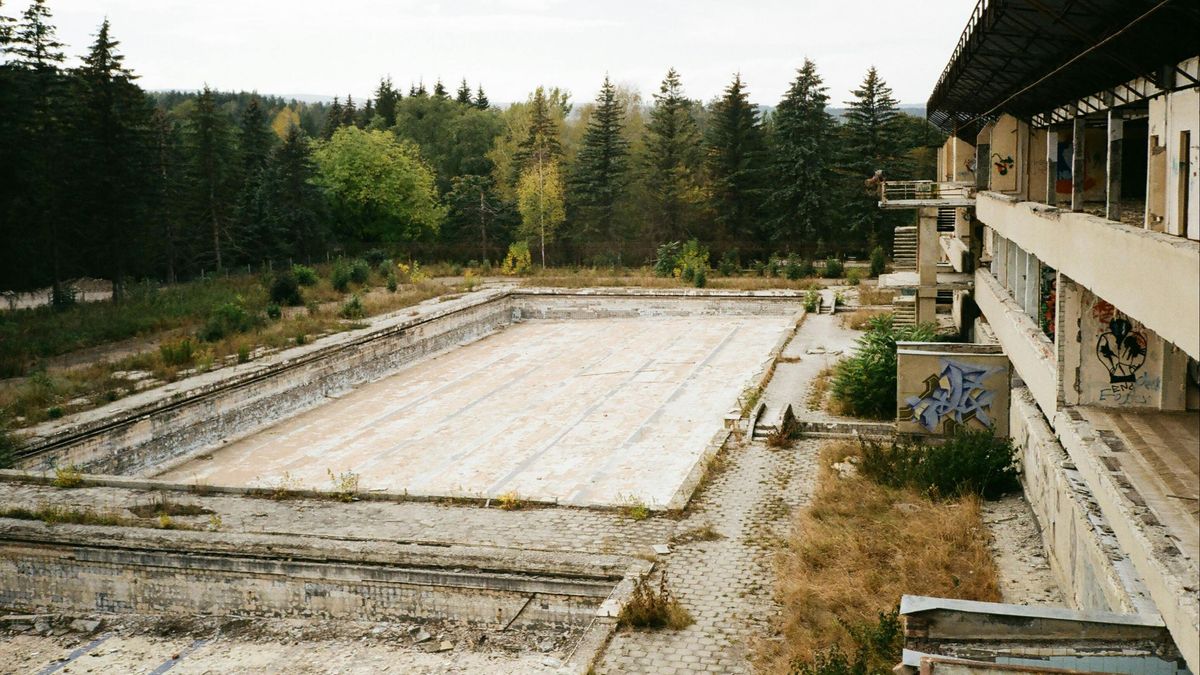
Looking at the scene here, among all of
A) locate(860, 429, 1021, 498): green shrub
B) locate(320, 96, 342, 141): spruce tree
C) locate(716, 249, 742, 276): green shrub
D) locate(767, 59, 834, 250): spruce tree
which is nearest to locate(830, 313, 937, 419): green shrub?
locate(860, 429, 1021, 498): green shrub

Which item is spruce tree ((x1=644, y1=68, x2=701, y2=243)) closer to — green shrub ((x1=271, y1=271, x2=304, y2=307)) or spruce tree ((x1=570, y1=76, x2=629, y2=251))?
spruce tree ((x1=570, y1=76, x2=629, y2=251))

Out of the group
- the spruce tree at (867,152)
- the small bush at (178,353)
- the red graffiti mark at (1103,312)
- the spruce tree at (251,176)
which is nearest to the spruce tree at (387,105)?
the spruce tree at (251,176)

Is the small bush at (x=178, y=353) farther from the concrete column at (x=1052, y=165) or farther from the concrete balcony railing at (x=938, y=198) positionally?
the concrete column at (x=1052, y=165)

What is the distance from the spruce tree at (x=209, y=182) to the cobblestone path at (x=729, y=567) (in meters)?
33.6

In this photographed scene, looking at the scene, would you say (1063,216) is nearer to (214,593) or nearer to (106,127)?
(214,593)

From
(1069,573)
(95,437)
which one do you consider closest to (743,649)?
(1069,573)

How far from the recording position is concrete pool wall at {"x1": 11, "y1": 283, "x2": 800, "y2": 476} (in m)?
17.7

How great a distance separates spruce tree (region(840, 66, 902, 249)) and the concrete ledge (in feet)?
130

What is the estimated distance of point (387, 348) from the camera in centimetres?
2677

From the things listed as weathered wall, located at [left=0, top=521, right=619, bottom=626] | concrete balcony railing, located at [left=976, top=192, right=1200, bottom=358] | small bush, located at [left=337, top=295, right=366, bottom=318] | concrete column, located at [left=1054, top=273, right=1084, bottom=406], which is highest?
concrete balcony railing, located at [left=976, top=192, right=1200, bottom=358]

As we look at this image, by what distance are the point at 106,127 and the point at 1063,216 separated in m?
30.1

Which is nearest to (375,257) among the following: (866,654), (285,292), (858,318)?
(285,292)

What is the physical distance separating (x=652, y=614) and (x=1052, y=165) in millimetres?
10135

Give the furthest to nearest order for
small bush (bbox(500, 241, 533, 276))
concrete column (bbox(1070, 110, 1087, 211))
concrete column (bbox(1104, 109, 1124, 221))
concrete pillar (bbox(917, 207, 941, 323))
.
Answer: small bush (bbox(500, 241, 533, 276))
concrete pillar (bbox(917, 207, 941, 323))
concrete column (bbox(1070, 110, 1087, 211))
concrete column (bbox(1104, 109, 1124, 221))
